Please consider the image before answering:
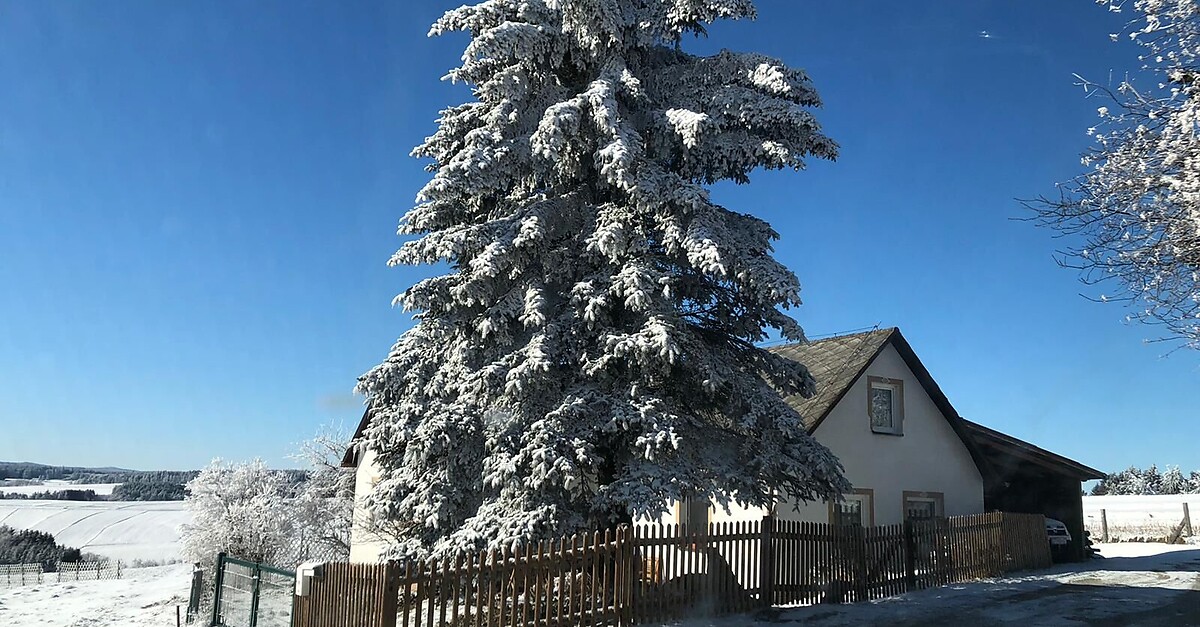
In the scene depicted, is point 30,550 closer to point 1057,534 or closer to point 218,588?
point 218,588

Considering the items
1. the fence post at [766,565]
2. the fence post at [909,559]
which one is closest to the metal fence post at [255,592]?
the fence post at [766,565]

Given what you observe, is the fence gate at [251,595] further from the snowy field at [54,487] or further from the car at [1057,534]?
→ the snowy field at [54,487]

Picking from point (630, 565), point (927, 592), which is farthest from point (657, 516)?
point (927, 592)

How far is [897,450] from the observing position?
23.8 metres

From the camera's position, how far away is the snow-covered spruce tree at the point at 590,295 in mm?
11969

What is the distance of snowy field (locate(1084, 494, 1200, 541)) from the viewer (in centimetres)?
3969

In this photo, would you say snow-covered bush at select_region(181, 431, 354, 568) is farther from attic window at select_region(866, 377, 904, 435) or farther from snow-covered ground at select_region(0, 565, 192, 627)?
attic window at select_region(866, 377, 904, 435)

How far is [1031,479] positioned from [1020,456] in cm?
209

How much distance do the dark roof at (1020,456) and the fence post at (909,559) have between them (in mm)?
10698

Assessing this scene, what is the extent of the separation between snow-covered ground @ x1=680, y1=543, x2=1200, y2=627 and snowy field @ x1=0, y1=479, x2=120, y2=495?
178289 millimetres

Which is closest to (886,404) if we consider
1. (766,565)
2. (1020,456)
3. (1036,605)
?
(1020,456)

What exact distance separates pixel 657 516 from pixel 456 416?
335 cm

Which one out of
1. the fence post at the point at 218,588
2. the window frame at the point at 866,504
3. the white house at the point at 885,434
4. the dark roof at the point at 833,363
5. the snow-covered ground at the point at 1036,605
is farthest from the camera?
the window frame at the point at 866,504

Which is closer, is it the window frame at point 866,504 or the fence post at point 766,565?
the fence post at point 766,565
